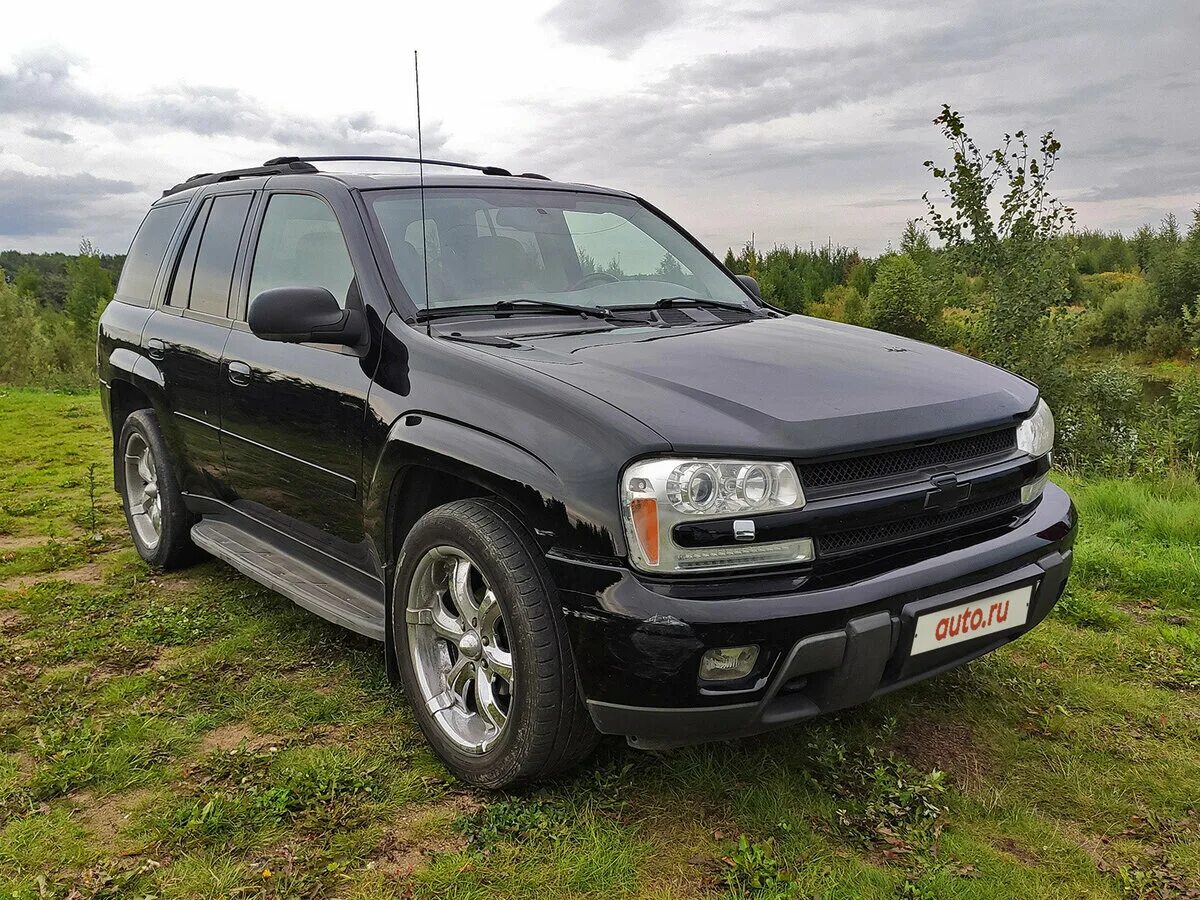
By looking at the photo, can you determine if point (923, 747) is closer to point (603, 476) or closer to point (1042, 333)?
point (603, 476)

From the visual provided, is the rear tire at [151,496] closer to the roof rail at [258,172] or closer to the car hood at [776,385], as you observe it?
the roof rail at [258,172]

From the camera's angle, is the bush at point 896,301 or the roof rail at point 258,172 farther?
the bush at point 896,301

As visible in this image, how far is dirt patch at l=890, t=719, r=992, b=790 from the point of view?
2938mm

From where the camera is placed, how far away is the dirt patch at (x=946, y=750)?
2.94 meters

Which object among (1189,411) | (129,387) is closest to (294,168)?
(129,387)

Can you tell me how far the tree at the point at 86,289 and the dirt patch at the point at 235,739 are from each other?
74553mm

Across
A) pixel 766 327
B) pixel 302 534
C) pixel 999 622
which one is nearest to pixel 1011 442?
pixel 999 622

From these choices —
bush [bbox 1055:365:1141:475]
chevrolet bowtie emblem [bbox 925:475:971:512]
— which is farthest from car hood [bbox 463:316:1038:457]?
bush [bbox 1055:365:1141:475]

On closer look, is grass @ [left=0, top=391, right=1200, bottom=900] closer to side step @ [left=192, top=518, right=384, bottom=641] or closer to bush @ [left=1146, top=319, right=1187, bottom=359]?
side step @ [left=192, top=518, right=384, bottom=641]

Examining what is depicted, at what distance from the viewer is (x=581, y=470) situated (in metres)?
2.33

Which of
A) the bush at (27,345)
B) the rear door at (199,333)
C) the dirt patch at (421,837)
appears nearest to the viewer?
the dirt patch at (421,837)

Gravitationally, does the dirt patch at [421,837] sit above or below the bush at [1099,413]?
above

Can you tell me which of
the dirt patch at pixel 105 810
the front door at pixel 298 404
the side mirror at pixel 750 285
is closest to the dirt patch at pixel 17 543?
the front door at pixel 298 404

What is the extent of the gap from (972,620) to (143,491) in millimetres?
4320
